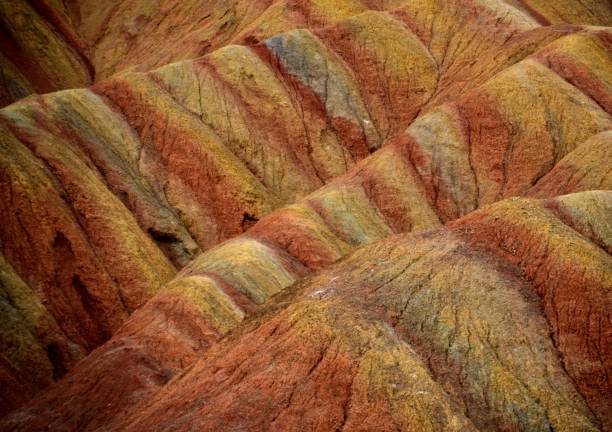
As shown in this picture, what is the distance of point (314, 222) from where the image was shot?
65.7 meters

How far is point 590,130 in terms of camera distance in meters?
72.8

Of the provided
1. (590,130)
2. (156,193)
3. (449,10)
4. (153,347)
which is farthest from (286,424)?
(449,10)

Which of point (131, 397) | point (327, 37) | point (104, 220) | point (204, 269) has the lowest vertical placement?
point (131, 397)

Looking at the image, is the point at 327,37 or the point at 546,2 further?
the point at 546,2

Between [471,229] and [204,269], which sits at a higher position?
[204,269]

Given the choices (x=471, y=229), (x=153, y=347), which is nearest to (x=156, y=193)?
(x=153, y=347)

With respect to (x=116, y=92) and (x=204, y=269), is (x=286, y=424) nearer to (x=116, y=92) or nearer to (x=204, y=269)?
(x=204, y=269)

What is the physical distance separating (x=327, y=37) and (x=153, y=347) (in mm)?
47862

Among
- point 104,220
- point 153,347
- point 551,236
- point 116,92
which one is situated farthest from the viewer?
point 116,92

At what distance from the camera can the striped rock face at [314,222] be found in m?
41.6

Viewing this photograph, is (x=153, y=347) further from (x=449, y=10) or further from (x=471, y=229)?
(x=449, y=10)

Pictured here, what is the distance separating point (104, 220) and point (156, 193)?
9.81 m

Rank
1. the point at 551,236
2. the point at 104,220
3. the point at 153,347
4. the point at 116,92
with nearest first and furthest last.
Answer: the point at 551,236
the point at 153,347
the point at 104,220
the point at 116,92

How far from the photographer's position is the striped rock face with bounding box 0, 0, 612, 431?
41.6 m
